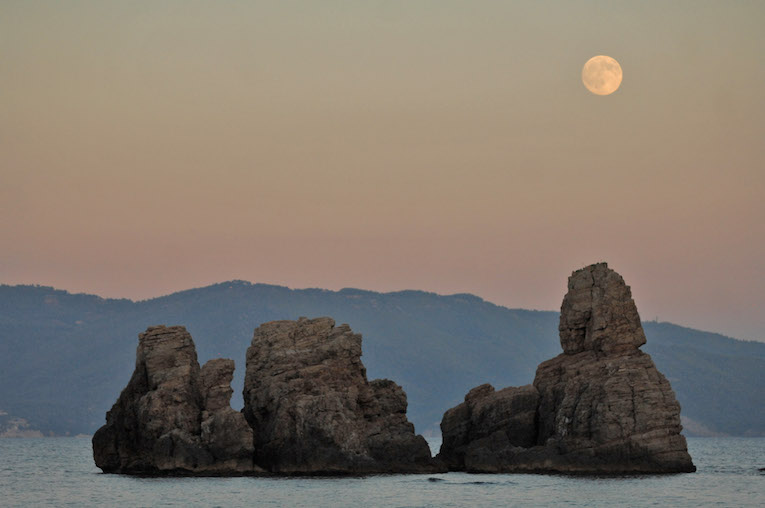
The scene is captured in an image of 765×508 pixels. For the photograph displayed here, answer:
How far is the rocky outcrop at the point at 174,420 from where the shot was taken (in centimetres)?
8031

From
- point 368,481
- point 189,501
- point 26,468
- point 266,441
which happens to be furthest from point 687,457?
point 26,468

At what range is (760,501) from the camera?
69375 mm

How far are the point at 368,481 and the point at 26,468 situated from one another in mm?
50277

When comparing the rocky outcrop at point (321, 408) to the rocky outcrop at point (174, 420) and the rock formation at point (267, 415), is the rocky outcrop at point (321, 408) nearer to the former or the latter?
the rock formation at point (267, 415)

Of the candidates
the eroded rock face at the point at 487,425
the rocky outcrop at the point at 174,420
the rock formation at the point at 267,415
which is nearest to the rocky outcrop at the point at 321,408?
the rock formation at the point at 267,415

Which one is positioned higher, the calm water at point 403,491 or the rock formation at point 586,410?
the rock formation at point 586,410

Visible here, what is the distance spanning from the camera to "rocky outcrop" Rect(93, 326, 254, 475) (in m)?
80.3

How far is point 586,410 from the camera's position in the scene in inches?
3182

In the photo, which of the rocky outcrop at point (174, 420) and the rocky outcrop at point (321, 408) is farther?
the rocky outcrop at point (321, 408)

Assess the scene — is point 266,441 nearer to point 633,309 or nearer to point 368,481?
point 368,481

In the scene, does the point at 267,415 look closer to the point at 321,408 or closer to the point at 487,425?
the point at 321,408

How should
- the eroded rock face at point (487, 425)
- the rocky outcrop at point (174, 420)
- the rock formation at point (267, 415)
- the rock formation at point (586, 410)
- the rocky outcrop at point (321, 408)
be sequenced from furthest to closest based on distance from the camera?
the eroded rock face at point (487, 425), the rocky outcrop at point (321, 408), the rock formation at point (267, 415), the rocky outcrop at point (174, 420), the rock formation at point (586, 410)

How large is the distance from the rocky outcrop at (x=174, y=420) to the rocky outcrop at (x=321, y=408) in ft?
8.45

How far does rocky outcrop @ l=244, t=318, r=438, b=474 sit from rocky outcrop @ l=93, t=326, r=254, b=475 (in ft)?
8.45
